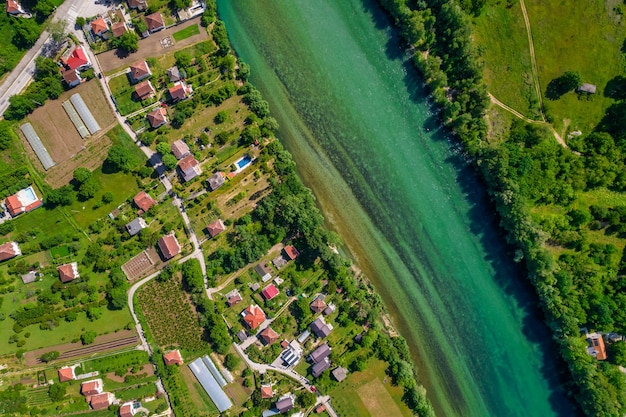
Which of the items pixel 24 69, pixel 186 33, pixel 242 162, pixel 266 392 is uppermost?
pixel 24 69

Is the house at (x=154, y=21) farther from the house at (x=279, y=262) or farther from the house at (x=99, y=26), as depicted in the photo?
the house at (x=279, y=262)

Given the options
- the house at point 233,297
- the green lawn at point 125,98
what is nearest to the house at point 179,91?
the green lawn at point 125,98

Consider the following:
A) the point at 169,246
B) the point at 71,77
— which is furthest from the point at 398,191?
the point at 71,77

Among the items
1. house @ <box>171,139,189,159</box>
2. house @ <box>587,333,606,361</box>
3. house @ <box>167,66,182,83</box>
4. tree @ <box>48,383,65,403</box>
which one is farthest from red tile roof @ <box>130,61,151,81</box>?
house @ <box>587,333,606,361</box>

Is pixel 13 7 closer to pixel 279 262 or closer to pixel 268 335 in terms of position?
pixel 279 262

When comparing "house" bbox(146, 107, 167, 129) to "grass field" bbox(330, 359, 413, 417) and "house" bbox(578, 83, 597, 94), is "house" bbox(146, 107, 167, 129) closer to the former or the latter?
"grass field" bbox(330, 359, 413, 417)

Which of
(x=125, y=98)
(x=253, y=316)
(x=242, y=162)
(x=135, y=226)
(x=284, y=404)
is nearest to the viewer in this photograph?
(x=284, y=404)
